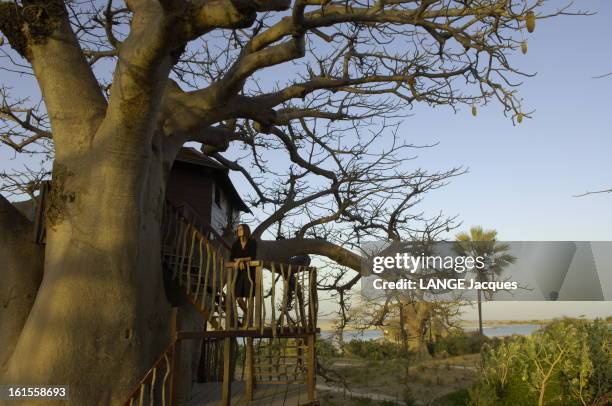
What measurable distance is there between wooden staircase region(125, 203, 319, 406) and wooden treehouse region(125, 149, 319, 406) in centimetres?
2

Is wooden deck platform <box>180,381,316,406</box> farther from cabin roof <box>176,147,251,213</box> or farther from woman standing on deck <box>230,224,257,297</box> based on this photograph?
cabin roof <box>176,147,251,213</box>

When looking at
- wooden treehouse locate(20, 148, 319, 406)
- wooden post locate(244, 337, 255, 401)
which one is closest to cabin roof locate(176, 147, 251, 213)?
wooden treehouse locate(20, 148, 319, 406)

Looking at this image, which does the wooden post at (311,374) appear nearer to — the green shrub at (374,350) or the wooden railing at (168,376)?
the wooden railing at (168,376)

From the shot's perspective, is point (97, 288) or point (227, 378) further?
point (227, 378)

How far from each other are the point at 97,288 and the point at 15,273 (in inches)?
75.1

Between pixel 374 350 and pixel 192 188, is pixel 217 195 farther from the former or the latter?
pixel 374 350

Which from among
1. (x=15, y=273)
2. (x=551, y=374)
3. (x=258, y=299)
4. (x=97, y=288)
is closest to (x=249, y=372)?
(x=258, y=299)

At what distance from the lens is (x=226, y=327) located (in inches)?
362

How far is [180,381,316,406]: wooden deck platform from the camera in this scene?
10.4m

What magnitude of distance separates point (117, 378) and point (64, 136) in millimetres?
4222

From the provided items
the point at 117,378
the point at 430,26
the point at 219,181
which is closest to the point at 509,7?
the point at 430,26

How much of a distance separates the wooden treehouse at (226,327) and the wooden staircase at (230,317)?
17 mm

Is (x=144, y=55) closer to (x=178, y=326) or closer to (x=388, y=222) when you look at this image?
(x=178, y=326)

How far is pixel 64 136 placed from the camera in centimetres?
948
